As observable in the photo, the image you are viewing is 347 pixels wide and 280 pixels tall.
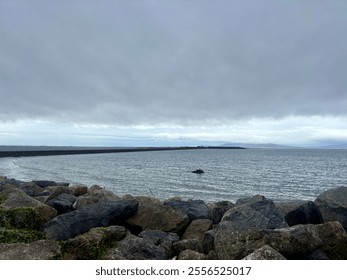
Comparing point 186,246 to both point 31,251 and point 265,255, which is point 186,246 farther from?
point 31,251

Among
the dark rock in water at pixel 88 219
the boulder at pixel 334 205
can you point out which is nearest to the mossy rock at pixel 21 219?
the dark rock in water at pixel 88 219

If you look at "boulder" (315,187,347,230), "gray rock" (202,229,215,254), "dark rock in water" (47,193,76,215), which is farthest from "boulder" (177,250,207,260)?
"dark rock in water" (47,193,76,215)

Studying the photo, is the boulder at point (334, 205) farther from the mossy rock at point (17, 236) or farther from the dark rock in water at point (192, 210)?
the mossy rock at point (17, 236)

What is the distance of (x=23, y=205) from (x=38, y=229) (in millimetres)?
1396

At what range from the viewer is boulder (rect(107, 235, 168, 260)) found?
5.55 m

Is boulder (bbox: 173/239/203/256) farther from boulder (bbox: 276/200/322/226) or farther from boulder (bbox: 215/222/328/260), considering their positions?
boulder (bbox: 276/200/322/226)

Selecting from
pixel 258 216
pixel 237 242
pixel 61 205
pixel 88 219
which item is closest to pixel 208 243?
pixel 237 242

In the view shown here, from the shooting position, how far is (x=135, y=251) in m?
5.72

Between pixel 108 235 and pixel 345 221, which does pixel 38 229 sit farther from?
pixel 345 221

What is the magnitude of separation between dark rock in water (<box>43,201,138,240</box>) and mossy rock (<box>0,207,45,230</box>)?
0.82 meters

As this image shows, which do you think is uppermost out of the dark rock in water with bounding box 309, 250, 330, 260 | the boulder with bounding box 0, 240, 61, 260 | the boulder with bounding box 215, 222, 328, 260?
the boulder with bounding box 215, 222, 328, 260

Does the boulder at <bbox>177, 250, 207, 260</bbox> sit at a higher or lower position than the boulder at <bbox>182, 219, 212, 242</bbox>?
higher

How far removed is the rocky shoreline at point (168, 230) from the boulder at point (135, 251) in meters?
0.02

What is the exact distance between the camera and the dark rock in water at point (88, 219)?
745 centimetres
